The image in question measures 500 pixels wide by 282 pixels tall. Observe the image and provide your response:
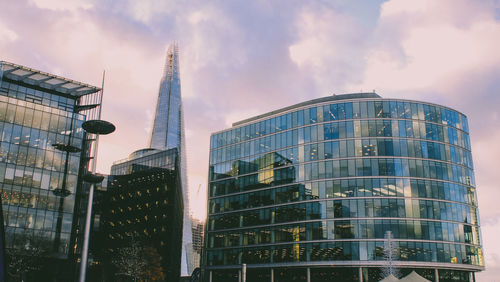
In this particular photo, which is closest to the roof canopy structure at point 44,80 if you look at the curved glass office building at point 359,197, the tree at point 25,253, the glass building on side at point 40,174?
the glass building on side at point 40,174

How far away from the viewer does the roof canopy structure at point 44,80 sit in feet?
233

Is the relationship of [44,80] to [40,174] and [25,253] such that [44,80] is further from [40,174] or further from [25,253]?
[25,253]

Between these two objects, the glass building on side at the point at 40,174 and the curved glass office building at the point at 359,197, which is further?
the curved glass office building at the point at 359,197

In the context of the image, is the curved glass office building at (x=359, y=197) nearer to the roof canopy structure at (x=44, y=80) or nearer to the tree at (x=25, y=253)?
the roof canopy structure at (x=44, y=80)

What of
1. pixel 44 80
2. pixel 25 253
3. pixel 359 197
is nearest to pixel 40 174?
pixel 25 253

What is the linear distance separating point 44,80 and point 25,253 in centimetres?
2927

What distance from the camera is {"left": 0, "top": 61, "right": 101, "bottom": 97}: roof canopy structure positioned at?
71.1 metres

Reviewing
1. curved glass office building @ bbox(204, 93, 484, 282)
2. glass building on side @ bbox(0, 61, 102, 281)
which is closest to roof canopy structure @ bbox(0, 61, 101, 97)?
glass building on side @ bbox(0, 61, 102, 281)

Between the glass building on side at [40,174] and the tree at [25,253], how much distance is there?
0.45ft

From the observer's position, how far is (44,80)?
244ft

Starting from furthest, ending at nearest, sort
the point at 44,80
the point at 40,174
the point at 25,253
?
the point at 44,80 → the point at 40,174 → the point at 25,253

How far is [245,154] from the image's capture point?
93.7 metres

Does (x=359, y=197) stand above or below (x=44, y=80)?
below

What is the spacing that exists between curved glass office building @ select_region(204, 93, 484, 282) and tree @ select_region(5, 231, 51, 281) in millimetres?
38333
